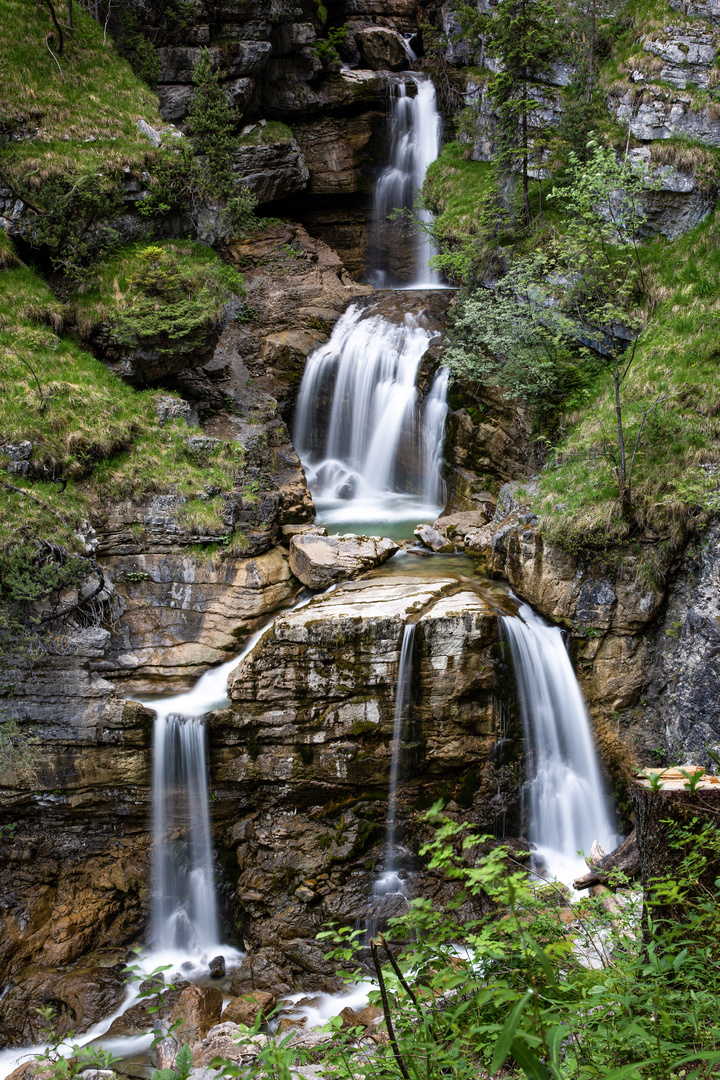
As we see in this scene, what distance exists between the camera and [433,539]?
1076 centimetres

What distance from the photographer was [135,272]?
1196cm

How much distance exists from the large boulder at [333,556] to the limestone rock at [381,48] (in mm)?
16617

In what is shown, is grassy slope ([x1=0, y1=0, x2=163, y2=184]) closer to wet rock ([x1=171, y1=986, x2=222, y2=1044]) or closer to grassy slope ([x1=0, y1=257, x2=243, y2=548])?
grassy slope ([x1=0, y1=257, x2=243, y2=548])

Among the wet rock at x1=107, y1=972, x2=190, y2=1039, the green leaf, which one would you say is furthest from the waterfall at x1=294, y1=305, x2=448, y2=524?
the green leaf

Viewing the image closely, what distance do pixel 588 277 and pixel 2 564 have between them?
29.8 ft

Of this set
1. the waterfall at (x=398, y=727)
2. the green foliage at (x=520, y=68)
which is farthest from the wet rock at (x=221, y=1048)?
the green foliage at (x=520, y=68)

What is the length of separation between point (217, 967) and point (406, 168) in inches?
762

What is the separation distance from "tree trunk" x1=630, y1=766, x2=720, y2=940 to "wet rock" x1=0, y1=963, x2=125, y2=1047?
6.42m

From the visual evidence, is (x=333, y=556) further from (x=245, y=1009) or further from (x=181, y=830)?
(x=245, y=1009)

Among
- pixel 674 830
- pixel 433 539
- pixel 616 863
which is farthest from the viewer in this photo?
pixel 433 539

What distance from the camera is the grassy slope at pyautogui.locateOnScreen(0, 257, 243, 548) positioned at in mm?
9289

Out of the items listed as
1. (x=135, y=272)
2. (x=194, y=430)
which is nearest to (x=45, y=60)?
(x=135, y=272)

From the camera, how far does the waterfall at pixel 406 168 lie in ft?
59.2

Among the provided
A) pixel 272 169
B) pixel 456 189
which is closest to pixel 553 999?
pixel 456 189
